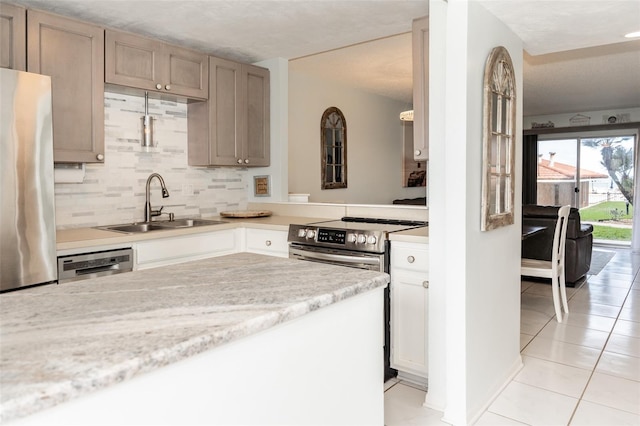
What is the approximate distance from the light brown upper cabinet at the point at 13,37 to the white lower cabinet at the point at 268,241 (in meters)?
1.71

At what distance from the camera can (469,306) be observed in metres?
2.20

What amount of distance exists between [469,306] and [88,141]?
7.98 feet

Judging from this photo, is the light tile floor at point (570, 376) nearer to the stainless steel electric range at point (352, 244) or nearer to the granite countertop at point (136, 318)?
the stainless steel electric range at point (352, 244)

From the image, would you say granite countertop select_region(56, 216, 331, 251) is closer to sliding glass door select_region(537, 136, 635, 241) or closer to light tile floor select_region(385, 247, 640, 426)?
light tile floor select_region(385, 247, 640, 426)

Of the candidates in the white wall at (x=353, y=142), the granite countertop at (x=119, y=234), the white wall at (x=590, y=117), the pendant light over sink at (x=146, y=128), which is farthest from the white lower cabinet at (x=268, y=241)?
the white wall at (x=590, y=117)

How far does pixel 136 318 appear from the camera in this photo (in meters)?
0.95

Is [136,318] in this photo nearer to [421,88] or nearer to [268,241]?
[268,241]

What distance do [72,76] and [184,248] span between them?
1.24m

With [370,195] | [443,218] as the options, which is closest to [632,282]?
[370,195]

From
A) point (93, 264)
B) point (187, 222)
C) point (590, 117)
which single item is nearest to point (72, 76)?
point (93, 264)

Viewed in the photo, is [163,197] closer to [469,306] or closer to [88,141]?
[88,141]

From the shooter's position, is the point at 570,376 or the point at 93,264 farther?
the point at 570,376

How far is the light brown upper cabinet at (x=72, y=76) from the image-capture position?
2.55 metres

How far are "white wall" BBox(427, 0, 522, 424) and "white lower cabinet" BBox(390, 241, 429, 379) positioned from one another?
10cm
